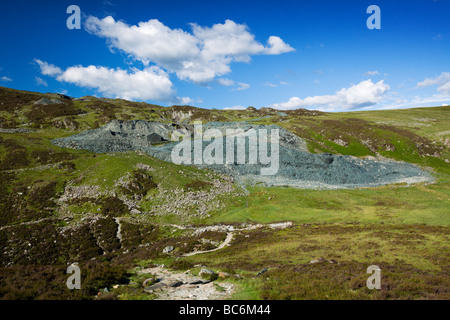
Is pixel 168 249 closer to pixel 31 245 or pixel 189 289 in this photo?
pixel 189 289

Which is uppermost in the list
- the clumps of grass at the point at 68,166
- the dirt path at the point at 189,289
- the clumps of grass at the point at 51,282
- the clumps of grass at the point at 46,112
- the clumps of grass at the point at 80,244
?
the clumps of grass at the point at 46,112

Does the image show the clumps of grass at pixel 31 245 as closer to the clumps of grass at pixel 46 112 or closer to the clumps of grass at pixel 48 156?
the clumps of grass at pixel 48 156

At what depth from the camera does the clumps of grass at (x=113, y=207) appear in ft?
154

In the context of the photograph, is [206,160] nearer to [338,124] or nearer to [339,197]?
[339,197]

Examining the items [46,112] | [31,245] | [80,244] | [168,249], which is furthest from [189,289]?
[46,112]

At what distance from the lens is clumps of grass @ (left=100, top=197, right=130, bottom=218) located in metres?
46.8

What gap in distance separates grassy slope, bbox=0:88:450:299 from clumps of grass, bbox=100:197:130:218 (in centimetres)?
241

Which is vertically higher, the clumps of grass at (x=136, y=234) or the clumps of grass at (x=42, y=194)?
the clumps of grass at (x=42, y=194)

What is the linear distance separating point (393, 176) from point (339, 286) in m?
73.9

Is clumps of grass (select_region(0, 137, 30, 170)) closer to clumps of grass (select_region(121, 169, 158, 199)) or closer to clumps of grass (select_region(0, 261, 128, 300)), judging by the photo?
clumps of grass (select_region(121, 169, 158, 199))

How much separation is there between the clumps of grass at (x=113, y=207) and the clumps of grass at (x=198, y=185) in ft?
49.5

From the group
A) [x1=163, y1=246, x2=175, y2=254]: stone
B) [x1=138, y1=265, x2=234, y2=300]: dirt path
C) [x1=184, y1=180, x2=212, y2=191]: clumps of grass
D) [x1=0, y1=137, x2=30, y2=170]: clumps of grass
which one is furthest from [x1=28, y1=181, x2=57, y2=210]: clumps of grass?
[x1=138, y1=265, x2=234, y2=300]: dirt path

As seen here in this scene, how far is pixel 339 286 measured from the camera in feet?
52.7

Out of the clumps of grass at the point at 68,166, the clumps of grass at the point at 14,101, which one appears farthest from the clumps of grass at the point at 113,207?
the clumps of grass at the point at 14,101
